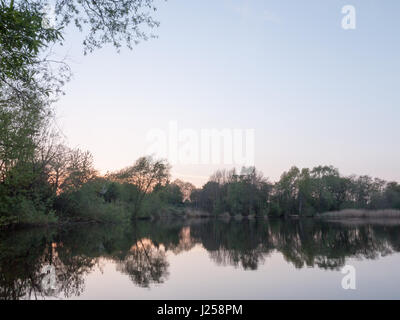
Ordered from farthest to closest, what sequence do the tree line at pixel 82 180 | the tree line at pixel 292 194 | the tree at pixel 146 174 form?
the tree line at pixel 292 194, the tree at pixel 146 174, the tree line at pixel 82 180

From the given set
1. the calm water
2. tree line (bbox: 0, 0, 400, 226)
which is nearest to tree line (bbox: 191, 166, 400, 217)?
tree line (bbox: 0, 0, 400, 226)

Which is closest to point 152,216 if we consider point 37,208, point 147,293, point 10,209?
point 37,208

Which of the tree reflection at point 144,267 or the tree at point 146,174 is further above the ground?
the tree at point 146,174

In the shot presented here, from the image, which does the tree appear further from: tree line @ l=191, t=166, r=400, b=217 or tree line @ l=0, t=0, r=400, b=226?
tree line @ l=191, t=166, r=400, b=217

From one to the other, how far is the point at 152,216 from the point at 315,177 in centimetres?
4462

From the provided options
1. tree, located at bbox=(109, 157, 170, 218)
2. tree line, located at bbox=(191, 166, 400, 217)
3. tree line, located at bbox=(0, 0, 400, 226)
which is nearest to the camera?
tree line, located at bbox=(0, 0, 400, 226)

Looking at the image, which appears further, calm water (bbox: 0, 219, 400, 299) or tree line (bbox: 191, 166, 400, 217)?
tree line (bbox: 191, 166, 400, 217)

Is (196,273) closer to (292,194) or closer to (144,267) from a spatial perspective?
(144,267)

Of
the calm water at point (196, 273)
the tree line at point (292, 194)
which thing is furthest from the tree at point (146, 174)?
the calm water at point (196, 273)

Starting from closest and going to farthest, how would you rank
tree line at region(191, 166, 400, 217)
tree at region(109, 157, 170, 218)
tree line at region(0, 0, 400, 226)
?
tree line at region(0, 0, 400, 226), tree at region(109, 157, 170, 218), tree line at region(191, 166, 400, 217)

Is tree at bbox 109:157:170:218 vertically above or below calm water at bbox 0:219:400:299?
above

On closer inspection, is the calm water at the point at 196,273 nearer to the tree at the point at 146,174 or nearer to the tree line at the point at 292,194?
the tree at the point at 146,174

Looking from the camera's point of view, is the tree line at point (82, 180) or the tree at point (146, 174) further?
the tree at point (146, 174)

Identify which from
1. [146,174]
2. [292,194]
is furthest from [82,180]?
[292,194]
